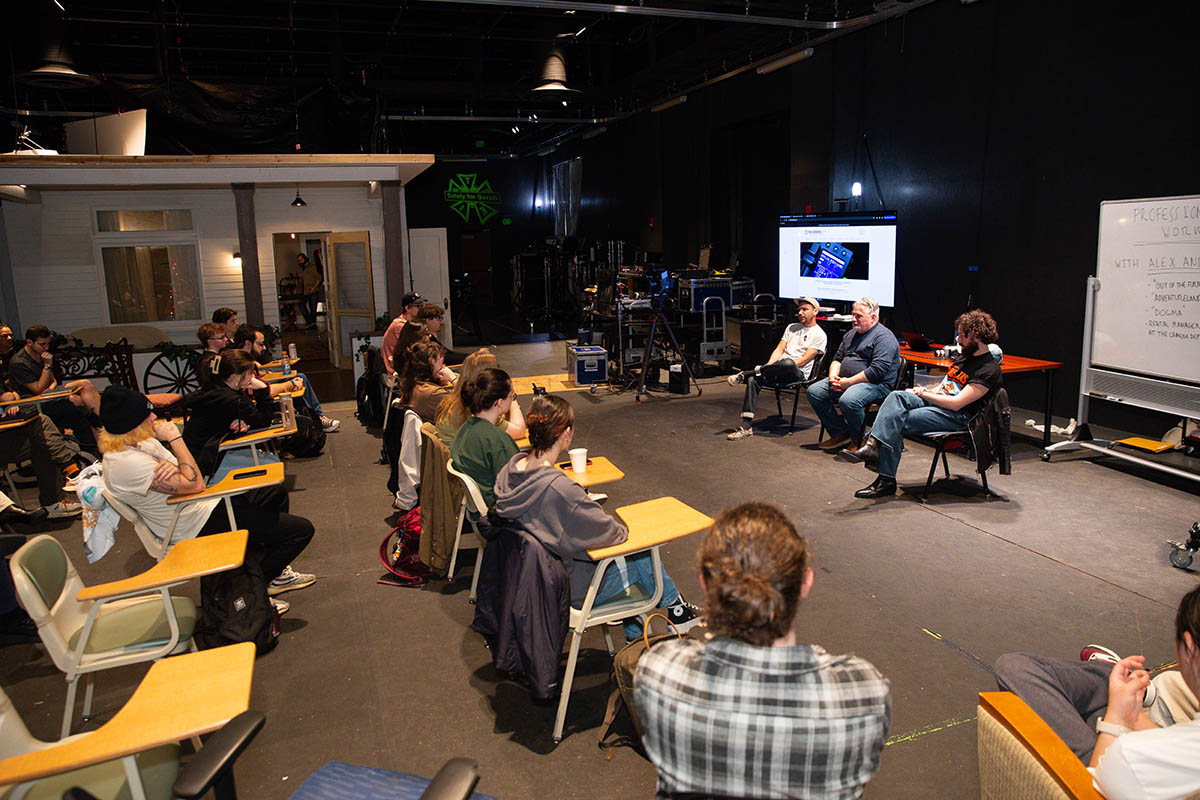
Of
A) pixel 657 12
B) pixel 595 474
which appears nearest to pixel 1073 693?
pixel 595 474

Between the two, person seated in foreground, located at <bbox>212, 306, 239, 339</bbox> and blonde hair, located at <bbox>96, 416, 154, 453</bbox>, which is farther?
person seated in foreground, located at <bbox>212, 306, 239, 339</bbox>

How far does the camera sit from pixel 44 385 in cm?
637

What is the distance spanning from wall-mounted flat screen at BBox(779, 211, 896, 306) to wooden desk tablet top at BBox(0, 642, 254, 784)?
7.39 m

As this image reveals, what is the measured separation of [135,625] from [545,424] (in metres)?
1.73

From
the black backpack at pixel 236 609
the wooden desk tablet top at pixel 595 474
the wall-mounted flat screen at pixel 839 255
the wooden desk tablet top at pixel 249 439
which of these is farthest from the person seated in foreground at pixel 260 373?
the wall-mounted flat screen at pixel 839 255

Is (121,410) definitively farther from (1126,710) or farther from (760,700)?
(1126,710)

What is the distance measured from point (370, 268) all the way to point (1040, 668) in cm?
1006

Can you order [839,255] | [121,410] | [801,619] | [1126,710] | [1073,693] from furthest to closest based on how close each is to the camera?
[839,255] < [801,619] < [121,410] < [1073,693] < [1126,710]

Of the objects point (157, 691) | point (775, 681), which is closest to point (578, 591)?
point (157, 691)

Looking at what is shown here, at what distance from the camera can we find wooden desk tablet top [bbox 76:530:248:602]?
2.70m

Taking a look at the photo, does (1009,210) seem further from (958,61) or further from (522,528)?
(522,528)

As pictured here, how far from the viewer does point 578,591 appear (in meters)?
2.96

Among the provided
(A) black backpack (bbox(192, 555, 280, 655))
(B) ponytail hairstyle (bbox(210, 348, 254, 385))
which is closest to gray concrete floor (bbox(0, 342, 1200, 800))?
(A) black backpack (bbox(192, 555, 280, 655))

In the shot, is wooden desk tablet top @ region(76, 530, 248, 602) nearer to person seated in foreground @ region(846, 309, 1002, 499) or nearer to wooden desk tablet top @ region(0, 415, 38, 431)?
wooden desk tablet top @ region(0, 415, 38, 431)
